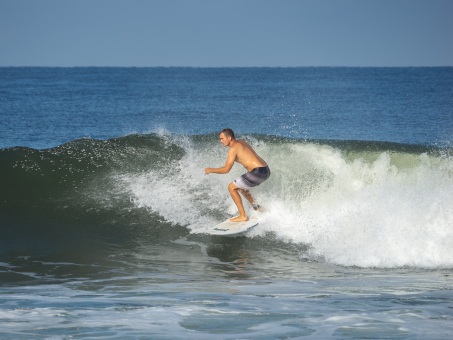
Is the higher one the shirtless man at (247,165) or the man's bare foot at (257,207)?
the shirtless man at (247,165)

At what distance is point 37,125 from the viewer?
31.4 meters

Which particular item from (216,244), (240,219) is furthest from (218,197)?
(216,244)

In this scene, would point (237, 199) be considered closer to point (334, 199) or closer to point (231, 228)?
point (231, 228)

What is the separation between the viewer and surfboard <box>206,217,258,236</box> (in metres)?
11.3

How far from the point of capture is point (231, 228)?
37.2ft

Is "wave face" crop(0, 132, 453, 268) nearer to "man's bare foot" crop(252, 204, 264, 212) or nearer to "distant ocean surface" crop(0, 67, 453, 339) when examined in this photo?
"distant ocean surface" crop(0, 67, 453, 339)

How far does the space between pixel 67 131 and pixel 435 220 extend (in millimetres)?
21855

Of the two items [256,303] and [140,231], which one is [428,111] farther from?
[256,303]

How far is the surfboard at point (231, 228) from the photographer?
11.3 m

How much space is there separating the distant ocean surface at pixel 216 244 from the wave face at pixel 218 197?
1.2 inches

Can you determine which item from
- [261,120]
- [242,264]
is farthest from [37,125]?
[242,264]

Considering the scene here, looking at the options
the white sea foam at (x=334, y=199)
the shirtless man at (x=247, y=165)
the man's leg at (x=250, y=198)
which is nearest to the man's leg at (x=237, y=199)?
the shirtless man at (x=247, y=165)

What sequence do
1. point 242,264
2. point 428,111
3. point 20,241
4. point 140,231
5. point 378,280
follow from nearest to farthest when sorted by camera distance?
1. point 378,280
2. point 242,264
3. point 20,241
4. point 140,231
5. point 428,111

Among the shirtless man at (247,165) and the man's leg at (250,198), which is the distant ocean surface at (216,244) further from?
the shirtless man at (247,165)
